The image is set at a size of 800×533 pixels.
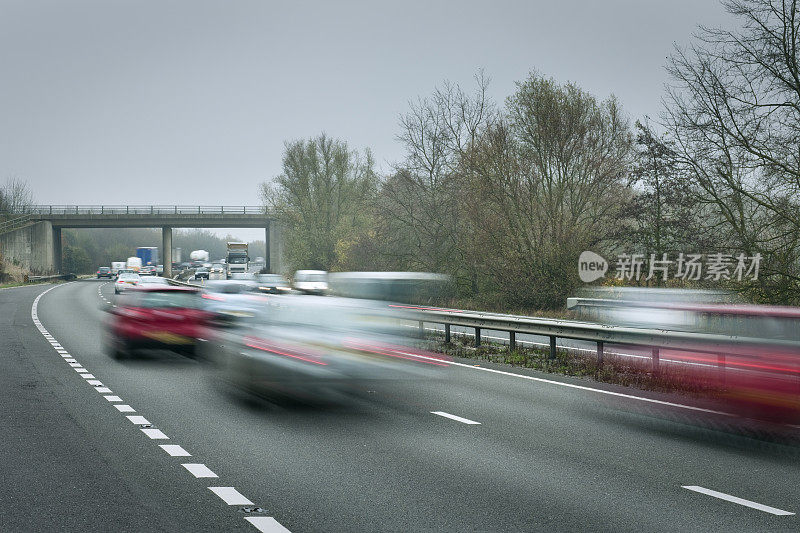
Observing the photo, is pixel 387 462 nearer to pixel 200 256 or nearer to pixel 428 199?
pixel 428 199

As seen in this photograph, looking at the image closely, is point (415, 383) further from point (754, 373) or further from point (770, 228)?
point (770, 228)

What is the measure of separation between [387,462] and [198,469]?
1.74m

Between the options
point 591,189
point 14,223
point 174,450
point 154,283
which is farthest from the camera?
point 14,223

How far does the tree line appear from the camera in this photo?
22922 millimetres

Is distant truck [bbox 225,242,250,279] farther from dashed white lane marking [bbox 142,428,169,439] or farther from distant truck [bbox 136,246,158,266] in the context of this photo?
dashed white lane marking [bbox 142,428,169,439]

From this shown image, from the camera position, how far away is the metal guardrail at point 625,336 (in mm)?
9117

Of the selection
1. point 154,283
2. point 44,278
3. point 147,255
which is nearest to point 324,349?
point 154,283

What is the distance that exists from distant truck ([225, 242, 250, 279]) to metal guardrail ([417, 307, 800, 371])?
71.4m

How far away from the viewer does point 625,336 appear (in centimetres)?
1458

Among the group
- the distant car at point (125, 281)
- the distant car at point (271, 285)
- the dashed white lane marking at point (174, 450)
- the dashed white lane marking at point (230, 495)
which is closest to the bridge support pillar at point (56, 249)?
the distant car at point (125, 281)

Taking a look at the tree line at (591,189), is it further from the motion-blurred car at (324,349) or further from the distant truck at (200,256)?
the distant truck at (200,256)

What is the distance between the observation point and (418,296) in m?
16.0

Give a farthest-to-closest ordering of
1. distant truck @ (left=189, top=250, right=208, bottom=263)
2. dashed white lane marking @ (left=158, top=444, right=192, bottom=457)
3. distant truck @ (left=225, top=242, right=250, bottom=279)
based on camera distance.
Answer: distant truck @ (left=189, top=250, right=208, bottom=263) → distant truck @ (left=225, top=242, right=250, bottom=279) → dashed white lane marking @ (left=158, top=444, right=192, bottom=457)

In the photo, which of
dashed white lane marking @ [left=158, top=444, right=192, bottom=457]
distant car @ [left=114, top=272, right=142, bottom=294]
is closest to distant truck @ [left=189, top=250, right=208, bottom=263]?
distant car @ [left=114, top=272, right=142, bottom=294]
